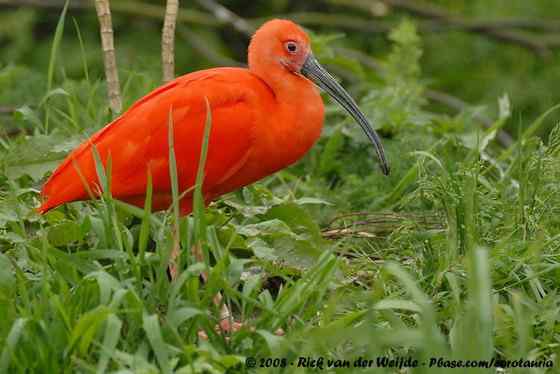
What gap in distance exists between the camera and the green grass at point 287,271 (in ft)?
12.6

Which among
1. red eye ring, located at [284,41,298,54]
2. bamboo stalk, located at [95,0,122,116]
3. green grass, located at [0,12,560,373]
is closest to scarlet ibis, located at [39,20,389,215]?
green grass, located at [0,12,560,373]

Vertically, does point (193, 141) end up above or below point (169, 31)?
below

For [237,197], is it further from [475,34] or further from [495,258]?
[475,34]

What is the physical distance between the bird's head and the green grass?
1.62 ft

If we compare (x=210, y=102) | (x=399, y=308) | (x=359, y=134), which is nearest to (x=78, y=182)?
(x=210, y=102)

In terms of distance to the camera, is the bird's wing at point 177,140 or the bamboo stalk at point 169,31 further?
the bamboo stalk at point 169,31

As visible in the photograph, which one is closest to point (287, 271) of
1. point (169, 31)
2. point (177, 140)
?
point (177, 140)

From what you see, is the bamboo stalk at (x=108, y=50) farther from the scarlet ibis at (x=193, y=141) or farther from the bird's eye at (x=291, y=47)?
the bird's eye at (x=291, y=47)

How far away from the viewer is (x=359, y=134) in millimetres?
6629

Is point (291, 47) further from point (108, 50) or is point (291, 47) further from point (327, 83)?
point (108, 50)

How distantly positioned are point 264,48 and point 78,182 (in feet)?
3.32

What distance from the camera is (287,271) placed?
481cm

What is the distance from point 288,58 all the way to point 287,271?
3.25ft

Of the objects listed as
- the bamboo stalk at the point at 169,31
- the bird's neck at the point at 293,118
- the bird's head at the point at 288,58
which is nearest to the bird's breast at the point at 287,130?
the bird's neck at the point at 293,118
